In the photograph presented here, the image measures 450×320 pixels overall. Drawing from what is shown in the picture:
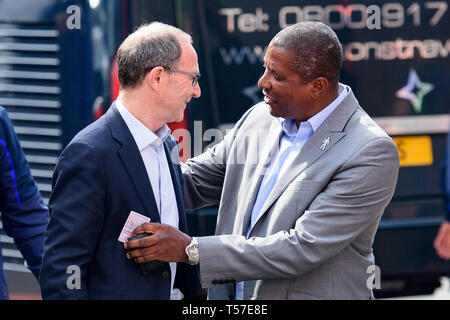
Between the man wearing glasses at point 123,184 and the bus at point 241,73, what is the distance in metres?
1.57

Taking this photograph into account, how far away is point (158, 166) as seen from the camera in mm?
2953

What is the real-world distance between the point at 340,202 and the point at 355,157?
164 mm

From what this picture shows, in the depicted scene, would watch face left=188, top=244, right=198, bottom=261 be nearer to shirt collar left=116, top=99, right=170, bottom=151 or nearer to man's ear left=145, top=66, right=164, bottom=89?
shirt collar left=116, top=99, right=170, bottom=151

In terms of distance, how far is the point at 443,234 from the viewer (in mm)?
4863

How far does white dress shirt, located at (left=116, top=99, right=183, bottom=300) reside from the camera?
2.88 metres

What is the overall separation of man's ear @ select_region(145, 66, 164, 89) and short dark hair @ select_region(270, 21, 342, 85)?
49 centimetres

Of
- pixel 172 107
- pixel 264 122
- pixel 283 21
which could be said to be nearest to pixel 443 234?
pixel 283 21

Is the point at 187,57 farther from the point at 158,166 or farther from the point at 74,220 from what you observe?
the point at 74,220

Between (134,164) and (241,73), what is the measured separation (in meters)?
2.03

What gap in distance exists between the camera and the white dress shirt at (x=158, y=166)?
288 centimetres

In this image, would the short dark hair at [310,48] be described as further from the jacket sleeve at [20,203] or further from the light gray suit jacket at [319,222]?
the jacket sleeve at [20,203]

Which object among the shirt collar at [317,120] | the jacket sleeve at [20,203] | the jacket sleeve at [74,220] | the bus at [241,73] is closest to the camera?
the jacket sleeve at [74,220]

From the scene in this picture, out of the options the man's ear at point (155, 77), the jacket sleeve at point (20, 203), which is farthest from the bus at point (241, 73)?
the man's ear at point (155, 77)
